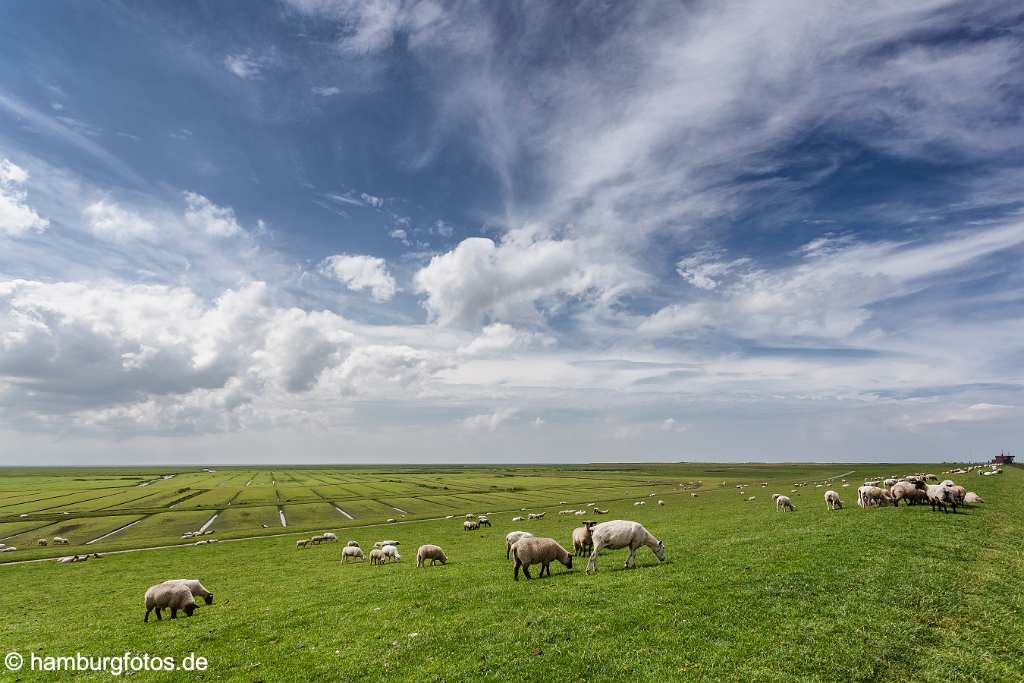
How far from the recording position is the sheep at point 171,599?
23.4 metres

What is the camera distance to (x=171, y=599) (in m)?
23.7

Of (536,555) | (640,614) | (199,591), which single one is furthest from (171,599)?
(640,614)

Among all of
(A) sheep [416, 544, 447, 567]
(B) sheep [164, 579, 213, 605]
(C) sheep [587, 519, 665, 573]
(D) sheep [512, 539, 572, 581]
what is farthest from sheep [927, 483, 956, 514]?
(B) sheep [164, 579, 213, 605]

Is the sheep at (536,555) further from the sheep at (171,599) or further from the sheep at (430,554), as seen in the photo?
the sheep at (171,599)

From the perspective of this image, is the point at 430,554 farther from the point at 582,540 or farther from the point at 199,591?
the point at 199,591

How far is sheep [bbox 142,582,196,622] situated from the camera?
23422 mm

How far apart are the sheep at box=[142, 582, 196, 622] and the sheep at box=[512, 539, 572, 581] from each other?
16.8 metres

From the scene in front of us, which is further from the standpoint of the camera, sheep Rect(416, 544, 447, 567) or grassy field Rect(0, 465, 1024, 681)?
sheep Rect(416, 544, 447, 567)

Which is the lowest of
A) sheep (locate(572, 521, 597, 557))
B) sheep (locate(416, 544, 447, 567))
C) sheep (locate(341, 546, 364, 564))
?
sheep (locate(341, 546, 364, 564))

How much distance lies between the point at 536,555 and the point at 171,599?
18.7 metres

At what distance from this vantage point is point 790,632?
14531 mm

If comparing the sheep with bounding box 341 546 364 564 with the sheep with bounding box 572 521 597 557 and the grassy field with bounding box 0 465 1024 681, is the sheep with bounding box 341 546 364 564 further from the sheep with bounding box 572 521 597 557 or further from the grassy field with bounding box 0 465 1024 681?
the sheep with bounding box 572 521 597 557

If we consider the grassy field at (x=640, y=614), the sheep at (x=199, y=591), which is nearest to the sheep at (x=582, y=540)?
the grassy field at (x=640, y=614)

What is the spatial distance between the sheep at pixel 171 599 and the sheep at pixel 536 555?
1680 centimetres
